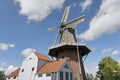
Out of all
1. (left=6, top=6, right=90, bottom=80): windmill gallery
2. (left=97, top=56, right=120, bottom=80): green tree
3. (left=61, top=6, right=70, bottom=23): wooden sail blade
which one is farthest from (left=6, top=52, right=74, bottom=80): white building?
(left=97, top=56, right=120, bottom=80): green tree

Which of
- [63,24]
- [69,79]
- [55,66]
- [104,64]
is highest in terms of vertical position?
[63,24]

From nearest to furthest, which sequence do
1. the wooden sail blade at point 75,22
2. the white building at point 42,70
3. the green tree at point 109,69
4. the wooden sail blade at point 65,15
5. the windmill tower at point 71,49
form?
the white building at point 42,70 → the windmill tower at point 71,49 → the wooden sail blade at point 75,22 → the wooden sail blade at point 65,15 → the green tree at point 109,69

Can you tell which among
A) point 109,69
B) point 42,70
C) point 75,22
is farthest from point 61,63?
point 109,69

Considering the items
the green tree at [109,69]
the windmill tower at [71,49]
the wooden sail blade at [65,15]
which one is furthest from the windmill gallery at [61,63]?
the green tree at [109,69]

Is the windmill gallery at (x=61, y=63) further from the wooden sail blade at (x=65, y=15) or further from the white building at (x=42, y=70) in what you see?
the wooden sail blade at (x=65, y=15)

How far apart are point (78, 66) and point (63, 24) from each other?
34.3 ft

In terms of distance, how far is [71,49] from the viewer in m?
30.5

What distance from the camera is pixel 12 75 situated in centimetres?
3347

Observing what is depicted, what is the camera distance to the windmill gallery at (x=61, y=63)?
87.9 feet

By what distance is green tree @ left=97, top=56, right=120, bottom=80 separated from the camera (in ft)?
126

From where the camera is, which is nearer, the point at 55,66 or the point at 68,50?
the point at 55,66

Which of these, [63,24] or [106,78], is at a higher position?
[63,24]

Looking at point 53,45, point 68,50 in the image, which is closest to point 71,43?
point 68,50

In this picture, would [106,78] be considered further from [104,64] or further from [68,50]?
[68,50]
